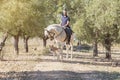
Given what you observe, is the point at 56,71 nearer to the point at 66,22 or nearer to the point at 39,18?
the point at 66,22

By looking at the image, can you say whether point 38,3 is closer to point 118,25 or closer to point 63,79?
point 118,25

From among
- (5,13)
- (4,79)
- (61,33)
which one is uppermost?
(5,13)

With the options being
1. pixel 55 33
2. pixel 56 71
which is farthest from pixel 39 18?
pixel 56 71

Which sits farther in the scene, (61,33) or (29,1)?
(29,1)

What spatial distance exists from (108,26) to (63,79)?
79.3 ft

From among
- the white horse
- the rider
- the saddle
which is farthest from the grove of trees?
the white horse

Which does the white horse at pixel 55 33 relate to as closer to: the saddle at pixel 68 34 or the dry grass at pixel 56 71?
the saddle at pixel 68 34

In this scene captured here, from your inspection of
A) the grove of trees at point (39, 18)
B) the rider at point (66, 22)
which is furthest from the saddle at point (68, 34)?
the grove of trees at point (39, 18)

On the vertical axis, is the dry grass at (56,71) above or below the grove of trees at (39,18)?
below

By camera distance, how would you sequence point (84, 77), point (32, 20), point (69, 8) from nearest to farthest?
point (84, 77)
point (32, 20)
point (69, 8)

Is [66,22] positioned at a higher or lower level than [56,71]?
higher

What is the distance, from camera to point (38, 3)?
157 feet

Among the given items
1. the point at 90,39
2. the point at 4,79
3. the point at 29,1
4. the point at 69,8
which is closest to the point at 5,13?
the point at 29,1

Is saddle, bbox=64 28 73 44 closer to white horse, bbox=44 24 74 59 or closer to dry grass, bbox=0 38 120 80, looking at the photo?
white horse, bbox=44 24 74 59
